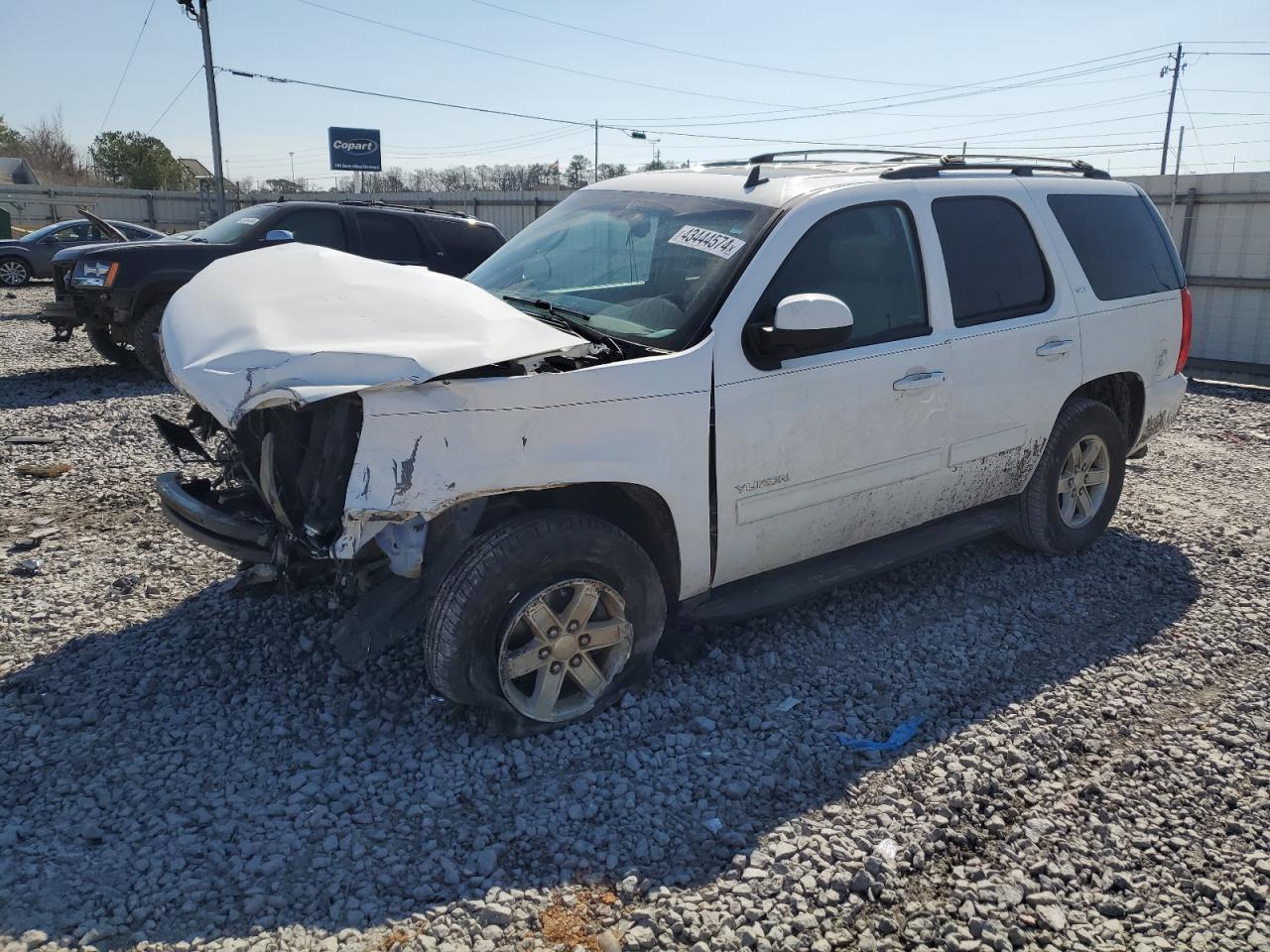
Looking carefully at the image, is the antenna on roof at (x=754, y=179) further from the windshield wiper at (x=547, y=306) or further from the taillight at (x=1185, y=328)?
the taillight at (x=1185, y=328)

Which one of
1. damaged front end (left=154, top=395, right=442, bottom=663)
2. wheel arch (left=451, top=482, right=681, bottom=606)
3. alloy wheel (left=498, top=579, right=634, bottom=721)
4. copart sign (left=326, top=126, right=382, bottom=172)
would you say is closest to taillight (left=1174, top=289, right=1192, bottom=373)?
Answer: wheel arch (left=451, top=482, right=681, bottom=606)

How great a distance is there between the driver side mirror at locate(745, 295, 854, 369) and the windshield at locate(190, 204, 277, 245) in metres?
8.28

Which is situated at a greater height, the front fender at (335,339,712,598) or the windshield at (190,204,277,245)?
the windshield at (190,204,277,245)

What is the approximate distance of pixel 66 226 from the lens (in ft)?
66.8

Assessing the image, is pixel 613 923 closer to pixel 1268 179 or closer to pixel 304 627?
pixel 304 627

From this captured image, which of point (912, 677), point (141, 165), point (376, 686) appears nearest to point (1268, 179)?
point (912, 677)

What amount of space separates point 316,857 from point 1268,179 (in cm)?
1313

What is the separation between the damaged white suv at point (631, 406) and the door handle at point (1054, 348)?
0.10ft

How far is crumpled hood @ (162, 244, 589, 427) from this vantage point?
3.00 meters

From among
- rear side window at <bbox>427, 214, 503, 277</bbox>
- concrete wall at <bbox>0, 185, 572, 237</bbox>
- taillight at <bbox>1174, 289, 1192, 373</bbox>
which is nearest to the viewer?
taillight at <bbox>1174, 289, 1192, 373</bbox>

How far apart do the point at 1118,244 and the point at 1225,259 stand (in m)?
8.45


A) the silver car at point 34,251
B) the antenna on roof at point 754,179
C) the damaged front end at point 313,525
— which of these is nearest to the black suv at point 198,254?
the damaged front end at point 313,525

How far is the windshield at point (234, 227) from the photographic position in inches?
→ 407

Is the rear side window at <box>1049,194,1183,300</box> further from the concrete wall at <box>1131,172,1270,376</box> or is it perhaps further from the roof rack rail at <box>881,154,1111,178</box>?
the concrete wall at <box>1131,172,1270,376</box>
